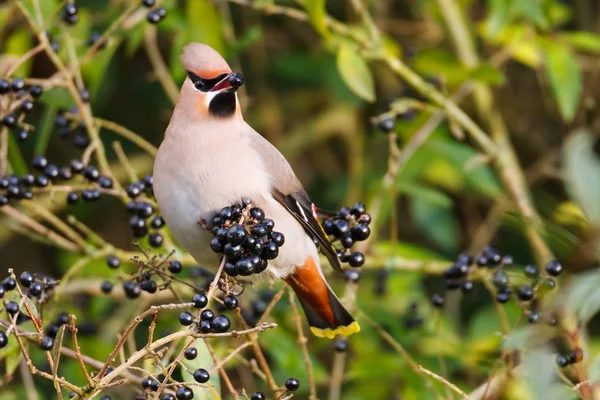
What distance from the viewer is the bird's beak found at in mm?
3162

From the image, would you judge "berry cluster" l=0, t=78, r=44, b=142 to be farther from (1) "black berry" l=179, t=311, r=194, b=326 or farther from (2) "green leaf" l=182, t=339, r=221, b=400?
(1) "black berry" l=179, t=311, r=194, b=326

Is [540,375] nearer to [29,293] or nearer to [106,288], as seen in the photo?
[29,293]

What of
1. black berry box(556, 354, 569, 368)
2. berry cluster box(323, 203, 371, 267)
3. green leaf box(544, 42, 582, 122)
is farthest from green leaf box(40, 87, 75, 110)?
green leaf box(544, 42, 582, 122)

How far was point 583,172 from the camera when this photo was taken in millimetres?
1641

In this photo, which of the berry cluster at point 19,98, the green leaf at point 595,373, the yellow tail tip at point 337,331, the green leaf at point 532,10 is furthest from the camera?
the green leaf at point 532,10

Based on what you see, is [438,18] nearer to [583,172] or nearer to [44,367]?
[44,367]

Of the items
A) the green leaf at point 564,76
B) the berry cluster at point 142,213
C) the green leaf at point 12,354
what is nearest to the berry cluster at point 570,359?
the berry cluster at point 142,213

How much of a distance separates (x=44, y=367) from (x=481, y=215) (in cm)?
318

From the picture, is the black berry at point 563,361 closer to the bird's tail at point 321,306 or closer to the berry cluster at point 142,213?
the bird's tail at point 321,306

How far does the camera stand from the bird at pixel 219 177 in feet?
10.4

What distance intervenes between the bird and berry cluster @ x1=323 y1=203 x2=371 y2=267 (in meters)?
0.05

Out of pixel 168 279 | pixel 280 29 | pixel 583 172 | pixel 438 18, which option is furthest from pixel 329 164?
pixel 583 172

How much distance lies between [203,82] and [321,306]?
3.09ft

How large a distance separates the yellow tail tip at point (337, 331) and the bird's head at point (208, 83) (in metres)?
0.88
